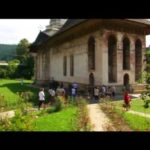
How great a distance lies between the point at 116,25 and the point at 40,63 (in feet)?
78.2

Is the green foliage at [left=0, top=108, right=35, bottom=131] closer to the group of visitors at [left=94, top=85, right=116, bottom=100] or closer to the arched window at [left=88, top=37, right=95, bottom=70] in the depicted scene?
the group of visitors at [left=94, top=85, right=116, bottom=100]

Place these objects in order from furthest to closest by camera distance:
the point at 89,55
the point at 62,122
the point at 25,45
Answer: the point at 25,45 → the point at 89,55 → the point at 62,122

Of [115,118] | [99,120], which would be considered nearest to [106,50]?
[115,118]

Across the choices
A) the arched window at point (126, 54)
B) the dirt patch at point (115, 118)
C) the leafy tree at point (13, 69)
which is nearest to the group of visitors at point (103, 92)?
the arched window at point (126, 54)

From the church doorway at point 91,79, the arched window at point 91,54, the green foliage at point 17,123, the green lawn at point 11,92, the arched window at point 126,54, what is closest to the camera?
the green foliage at point 17,123

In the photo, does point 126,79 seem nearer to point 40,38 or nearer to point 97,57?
point 97,57

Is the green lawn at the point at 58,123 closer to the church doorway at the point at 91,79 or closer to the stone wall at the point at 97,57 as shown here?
the stone wall at the point at 97,57

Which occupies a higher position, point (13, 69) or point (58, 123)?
point (13, 69)

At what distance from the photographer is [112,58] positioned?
30.4 meters

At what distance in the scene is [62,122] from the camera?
14.1 meters

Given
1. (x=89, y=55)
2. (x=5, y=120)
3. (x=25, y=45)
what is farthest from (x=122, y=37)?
(x=25, y=45)

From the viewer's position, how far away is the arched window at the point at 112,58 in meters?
29.8
